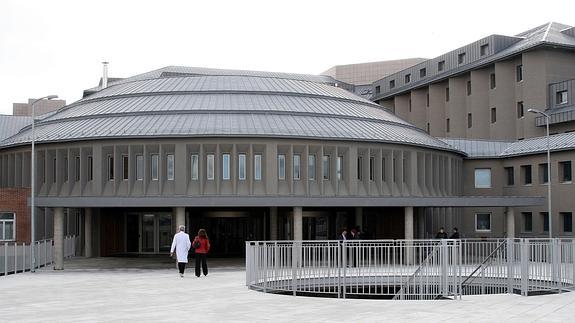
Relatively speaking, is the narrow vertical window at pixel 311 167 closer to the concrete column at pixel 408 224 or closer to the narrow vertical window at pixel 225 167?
the narrow vertical window at pixel 225 167

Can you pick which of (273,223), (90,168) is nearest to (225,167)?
(273,223)

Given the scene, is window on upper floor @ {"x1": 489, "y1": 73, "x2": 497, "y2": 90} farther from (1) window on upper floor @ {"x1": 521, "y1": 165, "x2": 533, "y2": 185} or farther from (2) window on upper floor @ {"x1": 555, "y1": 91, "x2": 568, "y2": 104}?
(1) window on upper floor @ {"x1": 521, "y1": 165, "x2": 533, "y2": 185}

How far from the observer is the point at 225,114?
156 feet

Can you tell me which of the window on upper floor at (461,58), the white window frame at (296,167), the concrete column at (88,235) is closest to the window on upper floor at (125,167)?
the concrete column at (88,235)

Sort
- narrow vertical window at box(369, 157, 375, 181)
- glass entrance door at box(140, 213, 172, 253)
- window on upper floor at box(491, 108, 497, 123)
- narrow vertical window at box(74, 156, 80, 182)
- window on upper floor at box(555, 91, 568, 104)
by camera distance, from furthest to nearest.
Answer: window on upper floor at box(491, 108, 497, 123)
window on upper floor at box(555, 91, 568, 104)
glass entrance door at box(140, 213, 172, 253)
narrow vertical window at box(369, 157, 375, 181)
narrow vertical window at box(74, 156, 80, 182)

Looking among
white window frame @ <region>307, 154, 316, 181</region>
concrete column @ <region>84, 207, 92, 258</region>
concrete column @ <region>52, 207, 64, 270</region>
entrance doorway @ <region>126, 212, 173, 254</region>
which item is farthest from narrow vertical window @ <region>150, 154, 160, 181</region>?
white window frame @ <region>307, 154, 316, 181</region>

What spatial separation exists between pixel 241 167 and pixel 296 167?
3.30 meters

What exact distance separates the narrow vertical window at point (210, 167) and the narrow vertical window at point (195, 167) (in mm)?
569

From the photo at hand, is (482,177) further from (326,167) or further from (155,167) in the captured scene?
(155,167)

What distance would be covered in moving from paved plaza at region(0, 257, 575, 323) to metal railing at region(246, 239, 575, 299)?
124 cm

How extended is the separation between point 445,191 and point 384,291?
987 inches

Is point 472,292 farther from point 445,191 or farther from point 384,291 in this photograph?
point 445,191

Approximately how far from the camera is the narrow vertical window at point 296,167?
45.9 m

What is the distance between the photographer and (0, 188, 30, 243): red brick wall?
41.8 m
